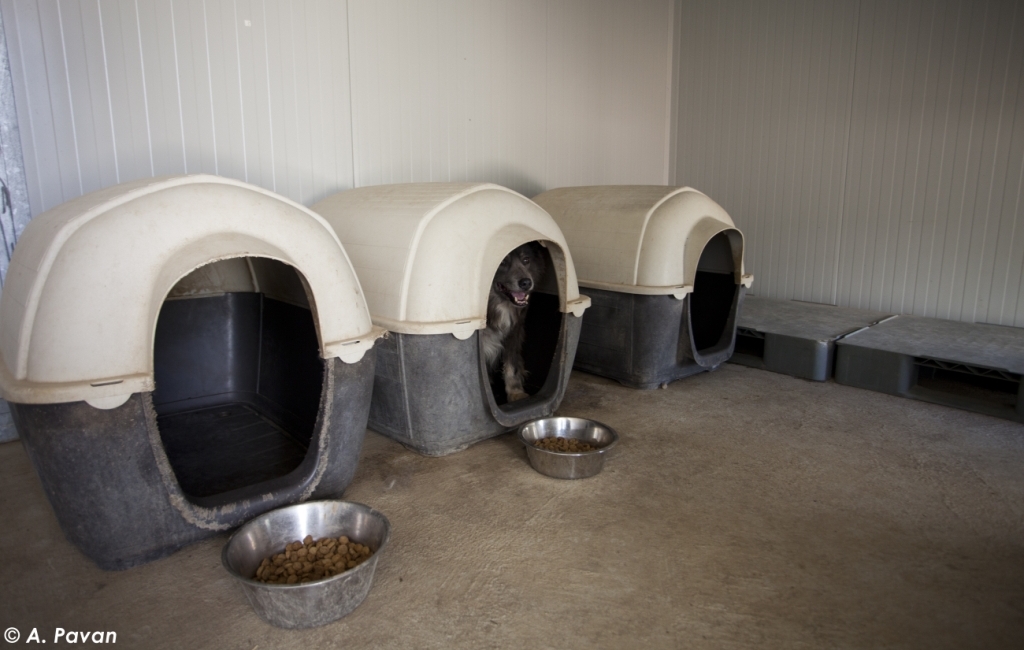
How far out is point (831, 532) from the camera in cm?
206

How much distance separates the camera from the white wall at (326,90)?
2.72 meters

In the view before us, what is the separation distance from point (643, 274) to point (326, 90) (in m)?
2.01

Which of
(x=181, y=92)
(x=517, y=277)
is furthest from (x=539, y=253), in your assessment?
(x=181, y=92)

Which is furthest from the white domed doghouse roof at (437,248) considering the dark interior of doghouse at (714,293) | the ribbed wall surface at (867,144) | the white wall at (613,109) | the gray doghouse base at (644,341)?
the ribbed wall surface at (867,144)

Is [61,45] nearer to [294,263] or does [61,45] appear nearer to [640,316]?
[294,263]

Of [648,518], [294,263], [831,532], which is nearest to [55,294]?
[294,263]

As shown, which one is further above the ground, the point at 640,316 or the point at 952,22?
the point at 952,22

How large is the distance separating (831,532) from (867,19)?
3.98 m

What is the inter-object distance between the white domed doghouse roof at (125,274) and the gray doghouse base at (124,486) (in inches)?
3.0

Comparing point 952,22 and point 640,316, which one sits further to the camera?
point 952,22

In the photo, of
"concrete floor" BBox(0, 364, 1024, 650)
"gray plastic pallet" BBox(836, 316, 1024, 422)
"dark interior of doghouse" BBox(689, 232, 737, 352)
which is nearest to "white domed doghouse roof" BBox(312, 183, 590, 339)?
"concrete floor" BBox(0, 364, 1024, 650)

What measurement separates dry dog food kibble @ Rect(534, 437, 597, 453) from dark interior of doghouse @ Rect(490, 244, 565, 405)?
743 millimetres

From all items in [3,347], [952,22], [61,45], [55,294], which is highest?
[952,22]

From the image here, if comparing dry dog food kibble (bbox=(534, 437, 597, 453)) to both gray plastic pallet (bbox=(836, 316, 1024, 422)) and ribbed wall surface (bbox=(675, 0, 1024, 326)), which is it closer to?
gray plastic pallet (bbox=(836, 316, 1024, 422))
